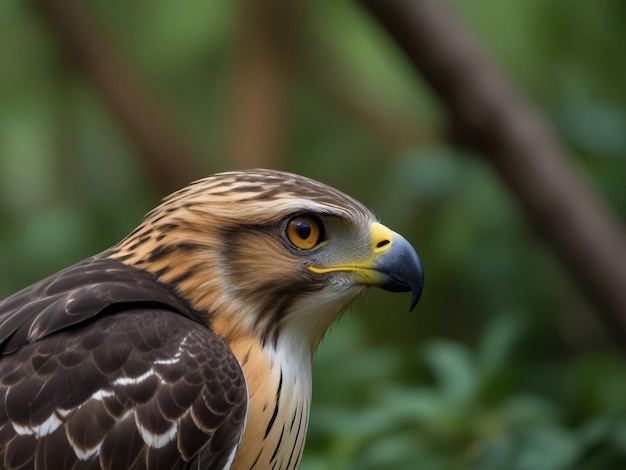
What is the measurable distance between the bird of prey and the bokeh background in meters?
0.94

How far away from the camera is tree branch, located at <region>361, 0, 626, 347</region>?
491 cm

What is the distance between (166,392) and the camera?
9.32ft

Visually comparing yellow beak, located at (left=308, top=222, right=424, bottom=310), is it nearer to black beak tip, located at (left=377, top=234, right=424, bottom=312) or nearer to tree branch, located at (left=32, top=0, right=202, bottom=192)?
black beak tip, located at (left=377, top=234, right=424, bottom=312)

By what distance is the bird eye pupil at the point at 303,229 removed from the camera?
3168mm

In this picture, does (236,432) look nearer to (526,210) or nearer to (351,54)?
(526,210)

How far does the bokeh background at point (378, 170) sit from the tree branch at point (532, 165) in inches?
9.2

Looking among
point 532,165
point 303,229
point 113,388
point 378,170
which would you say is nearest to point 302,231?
point 303,229

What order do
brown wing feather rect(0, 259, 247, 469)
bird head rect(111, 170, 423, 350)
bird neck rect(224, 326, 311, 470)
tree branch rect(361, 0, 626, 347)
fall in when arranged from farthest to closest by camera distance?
tree branch rect(361, 0, 626, 347)
bird head rect(111, 170, 423, 350)
bird neck rect(224, 326, 311, 470)
brown wing feather rect(0, 259, 247, 469)

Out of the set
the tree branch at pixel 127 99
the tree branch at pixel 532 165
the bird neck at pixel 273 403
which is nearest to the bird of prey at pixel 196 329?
the bird neck at pixel 273 403

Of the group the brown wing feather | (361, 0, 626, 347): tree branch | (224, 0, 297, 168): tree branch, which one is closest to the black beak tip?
the brown wing feather

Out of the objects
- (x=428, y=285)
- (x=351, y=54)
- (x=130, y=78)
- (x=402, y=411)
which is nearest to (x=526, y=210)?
(x=428, y=285)

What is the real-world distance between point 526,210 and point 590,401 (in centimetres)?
101

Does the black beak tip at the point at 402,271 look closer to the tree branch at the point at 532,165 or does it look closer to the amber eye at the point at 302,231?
the amber eye at the point at 302,231

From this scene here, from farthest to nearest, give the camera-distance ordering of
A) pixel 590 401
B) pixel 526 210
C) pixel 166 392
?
pixel 526 210
pixel 590 401
pixel 166 392
